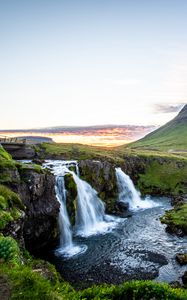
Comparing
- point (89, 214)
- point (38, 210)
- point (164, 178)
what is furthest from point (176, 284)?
point (164, 178)

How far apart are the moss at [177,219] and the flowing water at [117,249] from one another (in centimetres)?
163

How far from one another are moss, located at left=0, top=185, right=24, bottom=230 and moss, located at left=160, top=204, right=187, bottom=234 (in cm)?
3075

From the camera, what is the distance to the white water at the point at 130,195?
3021 inches

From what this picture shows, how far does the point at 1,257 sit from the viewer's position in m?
15.0

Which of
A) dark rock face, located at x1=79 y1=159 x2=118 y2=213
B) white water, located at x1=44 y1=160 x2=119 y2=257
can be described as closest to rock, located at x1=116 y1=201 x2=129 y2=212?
dark rock face, located at x1=79 y1=159 x2=118 y2=213

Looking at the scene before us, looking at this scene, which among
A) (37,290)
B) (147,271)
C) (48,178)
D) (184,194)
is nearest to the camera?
(37,290)

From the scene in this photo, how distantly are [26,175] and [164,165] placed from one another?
78.9 metres

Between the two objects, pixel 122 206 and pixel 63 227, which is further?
pixel 122 206

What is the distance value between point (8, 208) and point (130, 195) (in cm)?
5612

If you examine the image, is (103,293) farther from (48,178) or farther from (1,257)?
(48,178)

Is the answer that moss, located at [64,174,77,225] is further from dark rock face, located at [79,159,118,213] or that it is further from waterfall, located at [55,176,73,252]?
dark rock face, located at [79,159,118,213]

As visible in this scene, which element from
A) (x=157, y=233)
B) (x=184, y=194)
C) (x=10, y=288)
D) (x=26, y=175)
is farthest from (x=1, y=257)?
(x=184, y=194)

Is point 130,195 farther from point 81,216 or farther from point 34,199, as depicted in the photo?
point 34,199

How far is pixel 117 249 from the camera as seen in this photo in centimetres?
4319
